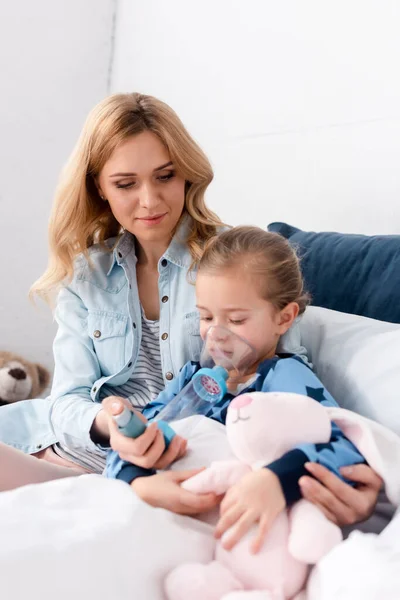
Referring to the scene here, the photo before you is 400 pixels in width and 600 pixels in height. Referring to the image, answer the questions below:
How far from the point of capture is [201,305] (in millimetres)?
1211

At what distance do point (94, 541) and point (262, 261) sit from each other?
0.60 metres

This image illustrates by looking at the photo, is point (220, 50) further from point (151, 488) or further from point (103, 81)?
point (151, 488)

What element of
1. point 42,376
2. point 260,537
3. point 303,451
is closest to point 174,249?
point 303,451

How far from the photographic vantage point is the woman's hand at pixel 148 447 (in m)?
1.00

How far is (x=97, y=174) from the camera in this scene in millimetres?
1524

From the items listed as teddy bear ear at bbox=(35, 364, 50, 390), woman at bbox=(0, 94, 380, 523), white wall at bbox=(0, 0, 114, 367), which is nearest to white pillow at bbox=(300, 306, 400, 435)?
woman at bbox=(0, 94, 380, 523)

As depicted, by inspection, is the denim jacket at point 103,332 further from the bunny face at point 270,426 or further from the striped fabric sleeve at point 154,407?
the bunny face at point 270,426

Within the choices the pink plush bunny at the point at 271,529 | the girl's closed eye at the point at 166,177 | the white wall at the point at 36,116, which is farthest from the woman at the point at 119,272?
the white wall at the point at 36,116

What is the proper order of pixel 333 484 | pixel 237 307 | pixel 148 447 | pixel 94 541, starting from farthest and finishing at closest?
pixel 237 307
pixel 148 447
pixel 333 484
pixel 94 541

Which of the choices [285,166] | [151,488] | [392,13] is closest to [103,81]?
[285,166]

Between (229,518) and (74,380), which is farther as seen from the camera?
(74,380)

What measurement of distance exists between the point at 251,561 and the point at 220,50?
1762mm

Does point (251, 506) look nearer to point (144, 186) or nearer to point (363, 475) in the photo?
→ point (363, 475)

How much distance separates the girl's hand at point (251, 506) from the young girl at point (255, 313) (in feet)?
0.35
